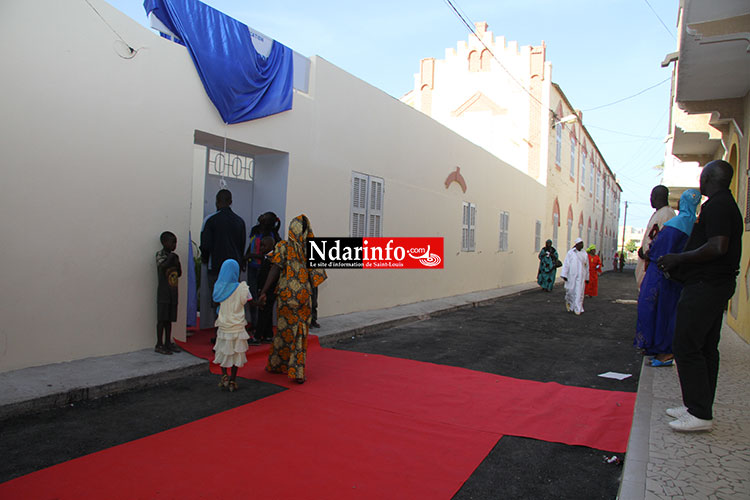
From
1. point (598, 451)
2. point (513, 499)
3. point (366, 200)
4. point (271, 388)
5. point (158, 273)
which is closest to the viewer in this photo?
point (513, 499)

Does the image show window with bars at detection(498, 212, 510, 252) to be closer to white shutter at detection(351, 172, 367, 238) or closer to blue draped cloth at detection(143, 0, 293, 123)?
white shutter at detection(351, 172, 367, 238)

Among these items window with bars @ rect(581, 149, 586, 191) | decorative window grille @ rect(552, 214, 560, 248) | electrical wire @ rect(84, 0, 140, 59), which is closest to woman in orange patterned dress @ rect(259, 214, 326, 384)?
electrical wire @ rect(84, 0, 140, 59)

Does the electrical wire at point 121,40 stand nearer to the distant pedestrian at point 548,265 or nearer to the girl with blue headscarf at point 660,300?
the girl with blue headscarf at point 660,300

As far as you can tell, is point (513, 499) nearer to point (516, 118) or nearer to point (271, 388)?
point (271, 388)

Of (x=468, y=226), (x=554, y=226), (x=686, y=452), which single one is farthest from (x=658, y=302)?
(x=554, y=226)

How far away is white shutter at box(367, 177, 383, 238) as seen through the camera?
32.3 feet

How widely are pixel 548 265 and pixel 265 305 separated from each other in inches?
493

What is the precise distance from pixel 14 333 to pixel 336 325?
168 inches

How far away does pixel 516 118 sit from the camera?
69.3 ft

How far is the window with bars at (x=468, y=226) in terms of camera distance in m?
14.4

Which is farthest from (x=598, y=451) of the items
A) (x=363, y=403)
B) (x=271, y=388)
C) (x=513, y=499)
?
(x=271, y=388)

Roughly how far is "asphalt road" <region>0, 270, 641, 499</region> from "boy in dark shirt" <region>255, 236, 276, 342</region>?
1.04 metres

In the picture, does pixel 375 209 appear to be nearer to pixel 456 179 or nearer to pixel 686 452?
pixel 456 179

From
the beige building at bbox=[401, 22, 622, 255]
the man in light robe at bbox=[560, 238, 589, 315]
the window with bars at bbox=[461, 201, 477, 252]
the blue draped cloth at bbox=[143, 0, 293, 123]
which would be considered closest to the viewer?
the blue draped cloth at bbox=[143, 0, 293, 123]
